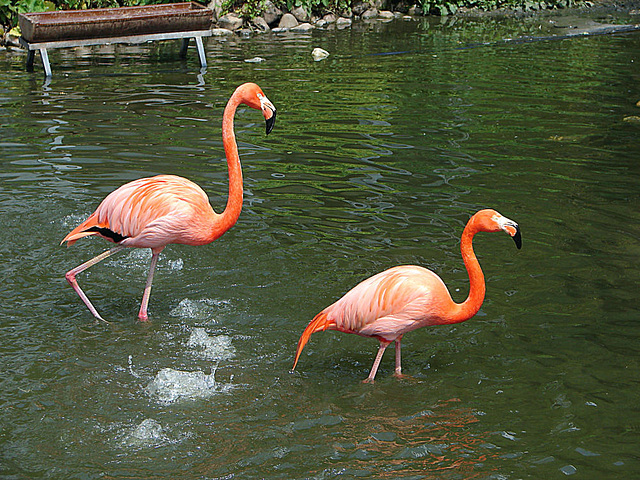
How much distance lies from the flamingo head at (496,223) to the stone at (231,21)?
46.6ft

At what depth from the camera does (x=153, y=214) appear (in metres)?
4.55

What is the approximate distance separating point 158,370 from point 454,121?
606 cm

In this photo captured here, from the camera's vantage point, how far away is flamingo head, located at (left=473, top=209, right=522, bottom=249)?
3863mm

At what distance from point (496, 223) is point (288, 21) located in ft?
47.7

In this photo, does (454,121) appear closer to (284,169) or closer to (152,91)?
(284,169)

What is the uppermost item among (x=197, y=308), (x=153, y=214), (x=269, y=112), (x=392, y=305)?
(x=269, y=112)

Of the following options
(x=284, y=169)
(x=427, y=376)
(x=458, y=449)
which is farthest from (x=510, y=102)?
(x=458, y=449)

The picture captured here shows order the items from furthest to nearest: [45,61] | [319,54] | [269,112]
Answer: [319,54] → [45,61] → [269,112]

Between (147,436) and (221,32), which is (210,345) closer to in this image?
(147,436)

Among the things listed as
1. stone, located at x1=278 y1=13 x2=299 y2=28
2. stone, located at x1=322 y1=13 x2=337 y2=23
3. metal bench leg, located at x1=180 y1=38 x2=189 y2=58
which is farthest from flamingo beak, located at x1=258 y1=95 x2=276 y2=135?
stone, located at x1=322 y1=13 x2=337 y2=23

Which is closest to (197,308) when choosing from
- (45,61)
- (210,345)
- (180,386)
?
(210,345)

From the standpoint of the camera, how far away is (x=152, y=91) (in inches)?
436

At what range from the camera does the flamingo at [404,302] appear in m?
3.89

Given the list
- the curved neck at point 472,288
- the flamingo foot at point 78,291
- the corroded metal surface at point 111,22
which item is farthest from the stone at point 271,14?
the curved neck at point 472,288
